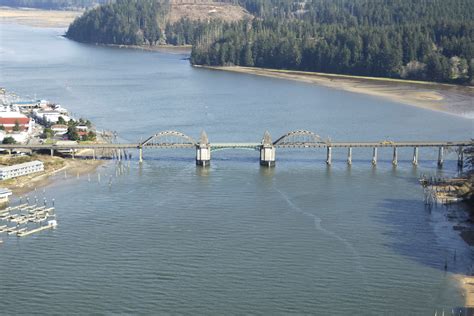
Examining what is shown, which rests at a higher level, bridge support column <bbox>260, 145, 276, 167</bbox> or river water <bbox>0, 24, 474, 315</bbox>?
bridge support column <bbox>260, 145, 276, 167</bbox>

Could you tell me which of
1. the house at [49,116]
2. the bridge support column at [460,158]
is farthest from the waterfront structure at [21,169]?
the bridge support column at [460,158]

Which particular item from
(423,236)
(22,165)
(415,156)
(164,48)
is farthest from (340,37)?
(423,236)

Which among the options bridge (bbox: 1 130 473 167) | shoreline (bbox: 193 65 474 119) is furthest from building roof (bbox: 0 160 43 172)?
shoreline (bbox: 193 65 474 119)

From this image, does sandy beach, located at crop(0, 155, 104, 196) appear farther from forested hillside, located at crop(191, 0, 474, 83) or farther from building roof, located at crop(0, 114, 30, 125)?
forested hillside, located at crop(191, 0, 474, 83)

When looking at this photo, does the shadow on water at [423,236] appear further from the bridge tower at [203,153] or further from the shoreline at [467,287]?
the bridge tower at [203,153]

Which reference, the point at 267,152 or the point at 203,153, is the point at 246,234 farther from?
the point at 203,153

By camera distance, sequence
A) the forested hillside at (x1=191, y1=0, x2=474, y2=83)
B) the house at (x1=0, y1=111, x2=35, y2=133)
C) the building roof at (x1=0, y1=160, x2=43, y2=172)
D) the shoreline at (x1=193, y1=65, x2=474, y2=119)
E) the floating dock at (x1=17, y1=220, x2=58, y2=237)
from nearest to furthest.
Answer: the floating dock at (x1=17, y1=220, x2=58, y2=237) → the building roof at (x1=0, y1=160, x2=43, y2=172) → the house at (x1=0, y1=111, x2=35, y2=133) → the shoreline at (x1=193, y1=65, x2=474, y2=119) → the forested hillside at (x1=191, y1=0, x2=474, y2=83)

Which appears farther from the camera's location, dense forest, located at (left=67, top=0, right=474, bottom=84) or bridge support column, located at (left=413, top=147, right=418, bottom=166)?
dense forest, located at (left=67, top=0, right=474, bottom=84)
